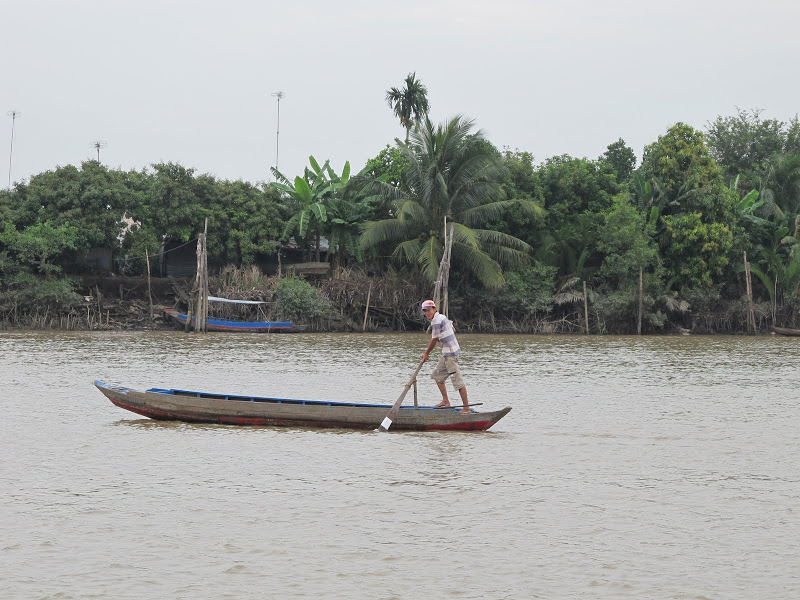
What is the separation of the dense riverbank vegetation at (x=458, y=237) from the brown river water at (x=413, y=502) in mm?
19617

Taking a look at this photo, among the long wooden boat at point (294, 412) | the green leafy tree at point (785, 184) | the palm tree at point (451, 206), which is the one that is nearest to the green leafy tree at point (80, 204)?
the palm tree at point (451, 206)

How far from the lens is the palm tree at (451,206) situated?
120 feet

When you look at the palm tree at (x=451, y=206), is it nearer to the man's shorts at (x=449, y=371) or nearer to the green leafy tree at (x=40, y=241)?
the green leafy tree at (x=40, y=241)

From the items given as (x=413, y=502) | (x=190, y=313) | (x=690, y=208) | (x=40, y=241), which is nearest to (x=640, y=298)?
(x=690, y=208)

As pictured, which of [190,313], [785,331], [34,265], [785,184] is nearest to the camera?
[190,313]

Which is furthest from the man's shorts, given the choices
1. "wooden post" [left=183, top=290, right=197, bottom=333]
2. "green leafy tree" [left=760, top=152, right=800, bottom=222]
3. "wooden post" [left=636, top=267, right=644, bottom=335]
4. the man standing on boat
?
"green leafy tree" [left=760, top=152, right=800, bottom=222]

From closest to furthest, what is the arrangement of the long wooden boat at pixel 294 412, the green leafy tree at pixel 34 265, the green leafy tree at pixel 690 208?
the long wooden boat at pixel 294 412
the green leafy tree at pixel 34 265
the green leafy tree at pixel 690 208

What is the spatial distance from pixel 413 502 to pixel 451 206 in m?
29.5

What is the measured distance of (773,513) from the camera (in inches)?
338

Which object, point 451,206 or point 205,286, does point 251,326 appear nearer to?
point 205,286

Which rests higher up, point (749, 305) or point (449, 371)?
point (749, 305)

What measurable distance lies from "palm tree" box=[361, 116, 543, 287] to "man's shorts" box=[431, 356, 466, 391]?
22.8 m

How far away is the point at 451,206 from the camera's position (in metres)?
37.8

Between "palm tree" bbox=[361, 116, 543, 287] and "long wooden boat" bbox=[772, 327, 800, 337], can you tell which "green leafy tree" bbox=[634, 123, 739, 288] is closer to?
"long wooden boat" bbox=[772, 327, 800, 337]
